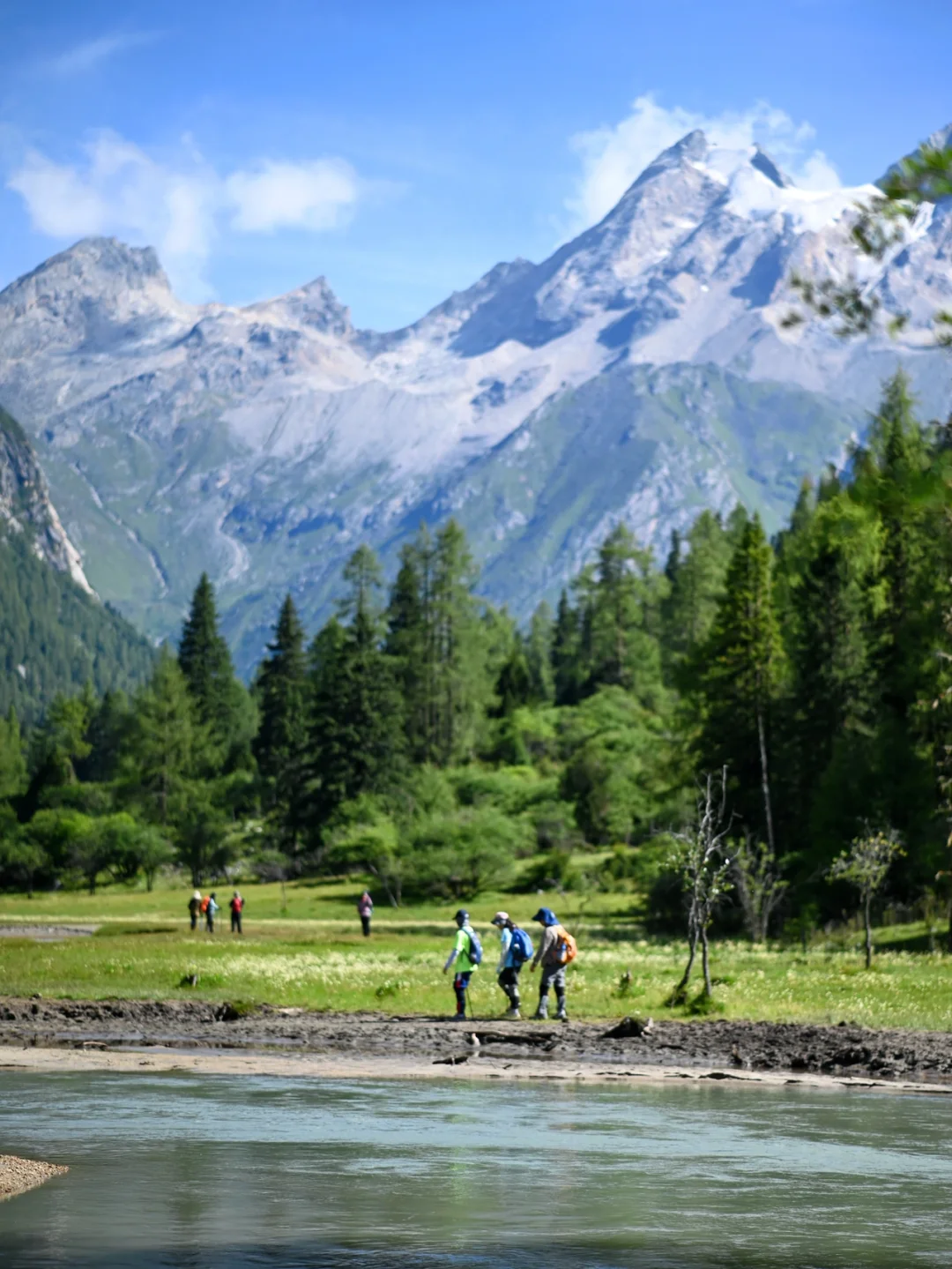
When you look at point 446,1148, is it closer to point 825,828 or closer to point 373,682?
point 825,828

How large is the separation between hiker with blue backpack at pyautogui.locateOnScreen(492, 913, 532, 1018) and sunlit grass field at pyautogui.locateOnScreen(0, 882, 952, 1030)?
3.65 feet

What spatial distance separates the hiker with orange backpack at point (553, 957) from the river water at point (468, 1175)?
5.72m

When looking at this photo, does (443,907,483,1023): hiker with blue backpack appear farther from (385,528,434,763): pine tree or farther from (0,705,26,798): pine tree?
(0,705,26,798): pine tree

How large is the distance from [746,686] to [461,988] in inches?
1348

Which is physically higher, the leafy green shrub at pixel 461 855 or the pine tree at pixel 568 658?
the pine tree at pixel 568 658

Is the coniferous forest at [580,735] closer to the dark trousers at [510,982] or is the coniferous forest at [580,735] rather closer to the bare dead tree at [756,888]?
the bare dead tree at [756,888]

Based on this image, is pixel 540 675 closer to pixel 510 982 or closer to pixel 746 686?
pixel 746 686

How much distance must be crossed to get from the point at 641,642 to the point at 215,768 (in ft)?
116

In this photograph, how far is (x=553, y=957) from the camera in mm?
30578

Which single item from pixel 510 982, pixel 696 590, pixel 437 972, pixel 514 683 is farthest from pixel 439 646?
pixel 510 982

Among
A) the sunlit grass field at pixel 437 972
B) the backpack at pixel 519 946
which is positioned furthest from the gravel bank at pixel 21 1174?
the sunlit grass field at pixel 437 972

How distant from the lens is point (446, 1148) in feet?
62.6

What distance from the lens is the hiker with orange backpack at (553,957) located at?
30234 millimetres

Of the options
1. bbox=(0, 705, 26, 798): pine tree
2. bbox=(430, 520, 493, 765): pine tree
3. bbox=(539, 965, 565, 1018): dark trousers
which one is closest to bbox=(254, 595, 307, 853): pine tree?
bbox=(430, 520, 493, 765): pine tree
